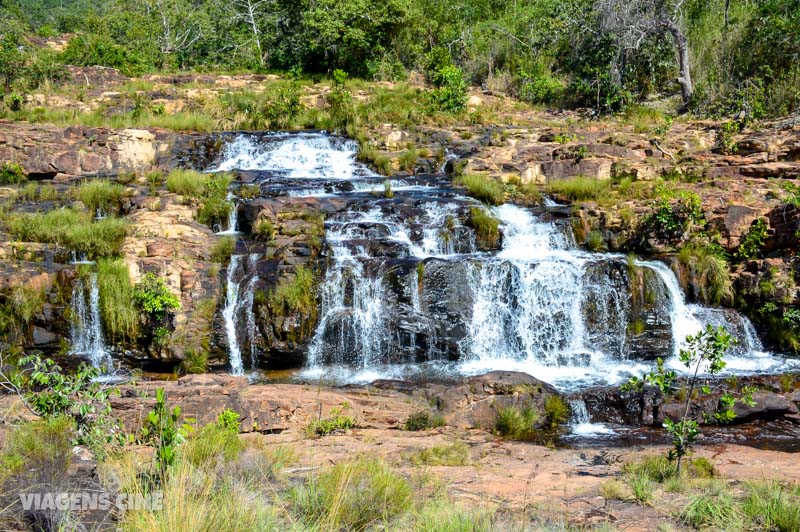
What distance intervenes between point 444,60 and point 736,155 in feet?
39.4

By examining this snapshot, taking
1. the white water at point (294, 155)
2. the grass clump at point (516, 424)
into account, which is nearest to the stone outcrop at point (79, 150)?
the white water at point (294, 155)

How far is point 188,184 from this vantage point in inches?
526

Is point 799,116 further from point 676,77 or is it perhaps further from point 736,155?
point 676,77

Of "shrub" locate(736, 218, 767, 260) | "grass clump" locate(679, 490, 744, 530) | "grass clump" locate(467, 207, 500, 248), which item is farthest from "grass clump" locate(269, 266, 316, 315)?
"shrub" locate(736, 218, 767, 260)

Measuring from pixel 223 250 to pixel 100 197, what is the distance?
360 cm

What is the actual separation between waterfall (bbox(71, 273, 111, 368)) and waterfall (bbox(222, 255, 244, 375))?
187 centimetres

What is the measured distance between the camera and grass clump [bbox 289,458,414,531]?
3586 mm

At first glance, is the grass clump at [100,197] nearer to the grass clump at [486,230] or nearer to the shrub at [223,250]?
the shrub at [223,250]

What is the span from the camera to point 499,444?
7.01 meters

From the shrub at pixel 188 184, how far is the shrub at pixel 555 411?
28.0 ft

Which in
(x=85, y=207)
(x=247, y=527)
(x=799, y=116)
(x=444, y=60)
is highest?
(x=444, y=60)

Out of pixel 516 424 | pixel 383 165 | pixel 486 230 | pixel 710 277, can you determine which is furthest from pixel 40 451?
pixel 383 165

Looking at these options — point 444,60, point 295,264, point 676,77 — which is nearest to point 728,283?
point 295,264

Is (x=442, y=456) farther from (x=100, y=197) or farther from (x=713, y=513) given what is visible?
(x=100, y=197)
